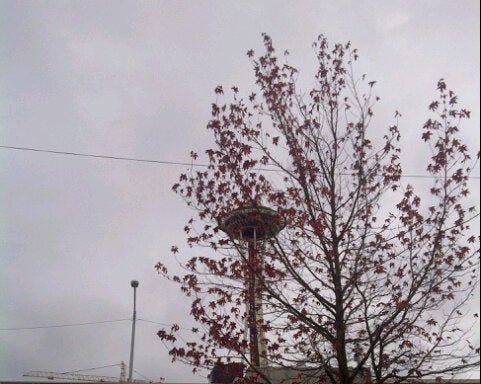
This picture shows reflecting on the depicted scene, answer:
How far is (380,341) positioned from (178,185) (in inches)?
197

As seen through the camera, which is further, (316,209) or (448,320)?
(316,209)

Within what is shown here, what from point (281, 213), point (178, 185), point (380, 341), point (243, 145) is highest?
point (243, 145)

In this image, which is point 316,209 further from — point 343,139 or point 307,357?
point 307,357

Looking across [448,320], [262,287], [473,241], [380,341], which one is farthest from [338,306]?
[473,241]

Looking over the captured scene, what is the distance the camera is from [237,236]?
10680 millimetres

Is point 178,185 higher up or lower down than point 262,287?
higher up

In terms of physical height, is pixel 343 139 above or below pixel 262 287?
above

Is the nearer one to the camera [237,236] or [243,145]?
[243,145]

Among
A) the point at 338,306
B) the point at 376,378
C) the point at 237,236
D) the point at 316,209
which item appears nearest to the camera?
the point at 376,378

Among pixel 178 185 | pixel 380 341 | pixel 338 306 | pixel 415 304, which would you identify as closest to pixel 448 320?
pixel 415 304

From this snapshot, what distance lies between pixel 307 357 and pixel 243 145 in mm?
4447

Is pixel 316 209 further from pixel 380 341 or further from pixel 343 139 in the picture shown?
pixel 380 341

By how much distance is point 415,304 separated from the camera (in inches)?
328

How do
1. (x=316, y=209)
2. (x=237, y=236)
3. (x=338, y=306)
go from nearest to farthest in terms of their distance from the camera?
(x=338, y=306) < (x=316, y=209) < (x=237, y=236)
